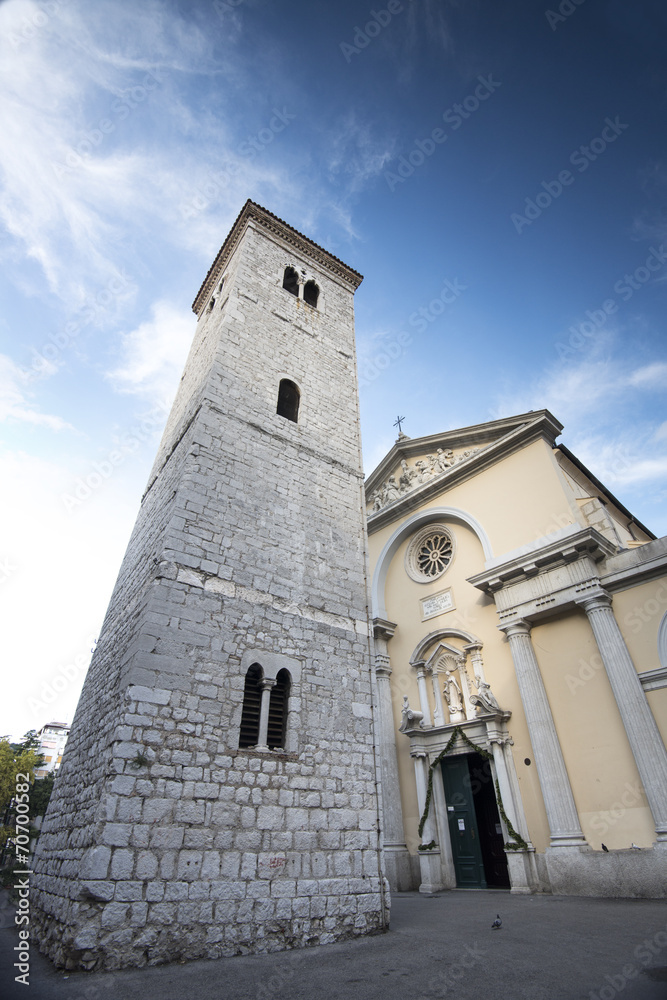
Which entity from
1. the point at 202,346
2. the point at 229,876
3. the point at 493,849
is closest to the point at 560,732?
the point at 493,849

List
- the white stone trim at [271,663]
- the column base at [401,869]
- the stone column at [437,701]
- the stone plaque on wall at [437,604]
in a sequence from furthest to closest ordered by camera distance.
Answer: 1. the stone plaque on wall at [437,604]
2. the stone column at [437,701]
3. the column base at [401,869]
4. the white stone trim at [271,663]

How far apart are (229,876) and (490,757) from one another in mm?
7974

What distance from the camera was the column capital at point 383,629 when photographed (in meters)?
15.2

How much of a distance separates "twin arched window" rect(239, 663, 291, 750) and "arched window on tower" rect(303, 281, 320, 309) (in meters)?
9.39

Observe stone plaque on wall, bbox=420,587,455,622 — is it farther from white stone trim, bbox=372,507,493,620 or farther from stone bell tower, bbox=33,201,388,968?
stone bell tower, bbox=33,201,388,968

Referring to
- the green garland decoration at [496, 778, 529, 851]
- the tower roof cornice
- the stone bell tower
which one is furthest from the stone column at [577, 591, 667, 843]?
the tower roof cornice

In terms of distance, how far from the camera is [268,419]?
9.09 m

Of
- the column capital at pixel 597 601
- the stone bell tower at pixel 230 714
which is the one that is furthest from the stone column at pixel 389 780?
the column capital at pixel 597 601

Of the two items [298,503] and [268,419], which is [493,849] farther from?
[268,419]

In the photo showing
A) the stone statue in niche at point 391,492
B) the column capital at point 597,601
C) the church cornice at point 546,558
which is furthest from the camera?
the stone statue in niche at point 391,492

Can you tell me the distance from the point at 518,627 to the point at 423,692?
11.9 ft

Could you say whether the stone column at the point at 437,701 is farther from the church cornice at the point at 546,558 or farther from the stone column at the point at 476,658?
the church cornice at the point at 546,558

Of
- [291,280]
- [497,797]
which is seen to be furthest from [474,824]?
[291,280]

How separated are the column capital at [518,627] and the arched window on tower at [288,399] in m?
7.04
